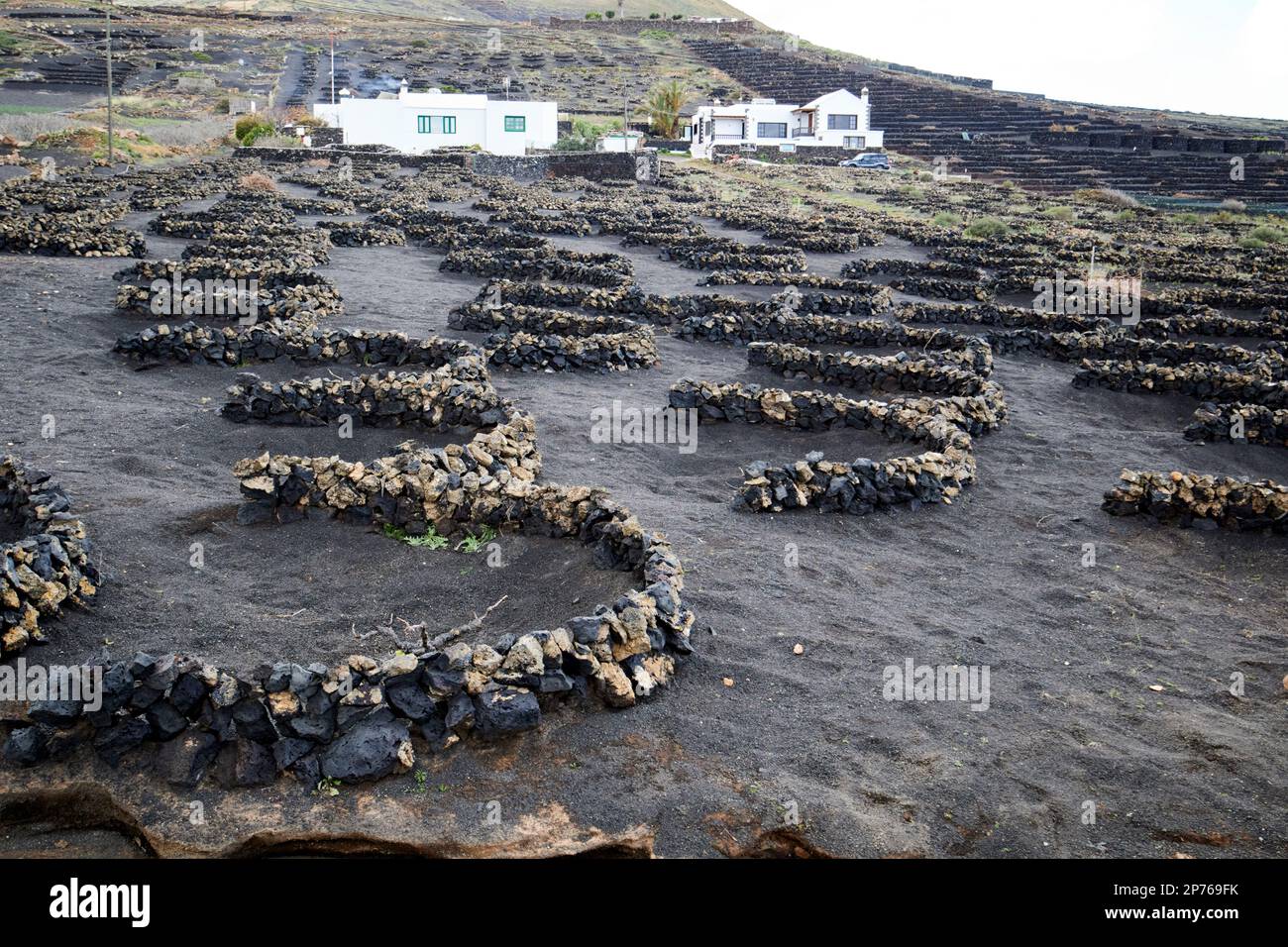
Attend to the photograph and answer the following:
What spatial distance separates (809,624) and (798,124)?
74.0m

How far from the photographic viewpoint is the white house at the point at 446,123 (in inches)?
2372

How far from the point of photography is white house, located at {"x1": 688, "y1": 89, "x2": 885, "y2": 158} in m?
72.5

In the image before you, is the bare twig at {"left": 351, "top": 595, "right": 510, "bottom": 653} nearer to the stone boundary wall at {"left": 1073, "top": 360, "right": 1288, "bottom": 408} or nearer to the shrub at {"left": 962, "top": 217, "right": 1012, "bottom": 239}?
the stone boundary wall at {"left": 1073, "top": 360, "right": 1288, "bottom": 408}

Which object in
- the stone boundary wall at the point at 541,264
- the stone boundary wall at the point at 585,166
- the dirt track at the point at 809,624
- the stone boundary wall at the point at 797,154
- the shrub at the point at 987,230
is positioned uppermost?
the stone boundary wall at the point at 797,154

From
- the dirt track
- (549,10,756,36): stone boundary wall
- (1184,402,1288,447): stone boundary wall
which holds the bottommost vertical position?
the dirt track

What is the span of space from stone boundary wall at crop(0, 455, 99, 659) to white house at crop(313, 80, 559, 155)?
5593 centimetres

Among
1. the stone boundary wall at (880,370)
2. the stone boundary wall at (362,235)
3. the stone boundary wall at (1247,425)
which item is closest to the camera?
the stone boundary wall at (1247,425)

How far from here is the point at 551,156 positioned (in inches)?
2000

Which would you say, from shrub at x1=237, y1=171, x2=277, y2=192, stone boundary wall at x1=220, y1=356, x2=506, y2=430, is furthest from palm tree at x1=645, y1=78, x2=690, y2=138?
stone boundary wall at x1=220, y1=356, x2=506, y2=430

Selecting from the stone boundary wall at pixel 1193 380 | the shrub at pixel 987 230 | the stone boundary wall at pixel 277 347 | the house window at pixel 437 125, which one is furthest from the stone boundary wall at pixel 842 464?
the house window at pixel 437 125

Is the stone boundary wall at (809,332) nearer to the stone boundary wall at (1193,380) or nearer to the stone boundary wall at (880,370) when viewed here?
the stone boundary wall at (880,370)

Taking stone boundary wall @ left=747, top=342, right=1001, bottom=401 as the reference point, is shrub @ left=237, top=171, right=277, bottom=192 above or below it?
above

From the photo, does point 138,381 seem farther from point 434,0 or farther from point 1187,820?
point 434,0

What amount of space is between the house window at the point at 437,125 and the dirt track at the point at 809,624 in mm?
53303
